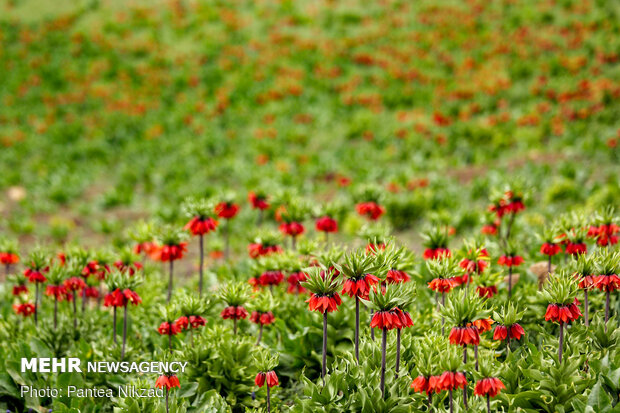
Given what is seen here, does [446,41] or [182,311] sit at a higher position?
[446,41]

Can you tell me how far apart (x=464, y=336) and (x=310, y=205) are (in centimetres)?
294

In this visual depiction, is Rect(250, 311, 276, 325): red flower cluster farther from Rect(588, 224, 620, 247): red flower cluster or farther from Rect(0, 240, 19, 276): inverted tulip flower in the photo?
Rect(588, 224, 620, 247): red flower cluster

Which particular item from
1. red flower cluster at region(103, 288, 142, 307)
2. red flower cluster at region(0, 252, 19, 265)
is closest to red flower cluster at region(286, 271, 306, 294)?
red flower cluster at region(103, 288, 142, 307)

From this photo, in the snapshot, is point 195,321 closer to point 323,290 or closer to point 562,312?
point 323,290

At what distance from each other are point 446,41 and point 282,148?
23.0 ft

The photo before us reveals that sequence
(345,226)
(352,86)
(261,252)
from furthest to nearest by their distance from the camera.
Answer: (352,86), (345,226), (261,252)

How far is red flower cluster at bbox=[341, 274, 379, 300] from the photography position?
3.11m

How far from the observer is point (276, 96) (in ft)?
54.1

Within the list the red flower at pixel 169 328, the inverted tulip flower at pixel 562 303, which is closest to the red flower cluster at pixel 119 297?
the red flower at pixel 169 328

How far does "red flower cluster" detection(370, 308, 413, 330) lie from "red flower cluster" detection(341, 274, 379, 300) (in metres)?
0.16

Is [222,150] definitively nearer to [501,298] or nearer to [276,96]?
[276,96]

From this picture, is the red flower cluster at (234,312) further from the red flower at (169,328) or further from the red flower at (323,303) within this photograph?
the red flower at (323,303)

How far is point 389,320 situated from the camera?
9.75 feet

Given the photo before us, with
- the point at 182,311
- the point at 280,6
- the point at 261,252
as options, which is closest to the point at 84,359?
the point at 182,311
